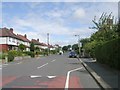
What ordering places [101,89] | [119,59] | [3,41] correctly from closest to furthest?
[101,89], [119,59], [3,41]

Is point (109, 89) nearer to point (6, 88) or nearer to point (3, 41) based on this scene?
point (6, 88)

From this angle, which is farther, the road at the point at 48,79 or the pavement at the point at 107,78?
the road at the point at 48,79

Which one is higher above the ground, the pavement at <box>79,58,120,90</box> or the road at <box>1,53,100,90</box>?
the pavement at <box>79,58,120,90</box>

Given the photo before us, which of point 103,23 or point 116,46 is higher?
point 103,23

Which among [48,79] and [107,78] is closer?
[107,78]

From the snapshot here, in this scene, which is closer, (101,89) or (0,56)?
(101,89)

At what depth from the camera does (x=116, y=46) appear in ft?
70.2

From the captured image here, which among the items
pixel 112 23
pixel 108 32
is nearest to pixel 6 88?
pixel 108 32

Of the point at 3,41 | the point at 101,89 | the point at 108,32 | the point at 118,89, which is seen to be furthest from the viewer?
the point at 3,41

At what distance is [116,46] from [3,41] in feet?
236

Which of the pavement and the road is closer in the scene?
A: the pavement

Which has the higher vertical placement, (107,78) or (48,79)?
(107,78)

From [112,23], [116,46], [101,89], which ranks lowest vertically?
[101,89]

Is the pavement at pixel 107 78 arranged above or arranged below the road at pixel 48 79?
above
